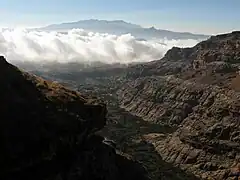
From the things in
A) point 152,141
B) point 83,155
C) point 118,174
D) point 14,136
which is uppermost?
point 14,136

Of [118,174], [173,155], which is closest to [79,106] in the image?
[118,174]

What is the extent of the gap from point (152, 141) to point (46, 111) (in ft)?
320

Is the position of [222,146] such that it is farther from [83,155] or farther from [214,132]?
[83,155]

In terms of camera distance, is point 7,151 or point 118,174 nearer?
point 7,151

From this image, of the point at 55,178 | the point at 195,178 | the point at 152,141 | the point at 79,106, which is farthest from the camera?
the point at 152,141

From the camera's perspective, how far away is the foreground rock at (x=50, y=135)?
8481 centimetres

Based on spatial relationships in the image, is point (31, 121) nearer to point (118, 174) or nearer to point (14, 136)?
point (14, 136)

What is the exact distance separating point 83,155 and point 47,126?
37.2 ft

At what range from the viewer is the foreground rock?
8481 centimetres

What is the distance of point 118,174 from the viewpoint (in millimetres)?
107625

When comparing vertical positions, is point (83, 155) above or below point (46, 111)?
below

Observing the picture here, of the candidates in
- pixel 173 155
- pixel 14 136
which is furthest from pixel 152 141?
pixel 14 136

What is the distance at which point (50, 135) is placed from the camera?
9006 cm

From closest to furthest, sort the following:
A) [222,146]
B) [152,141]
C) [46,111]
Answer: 1. [46,111]
2. [222,146]
3. [152,141]
